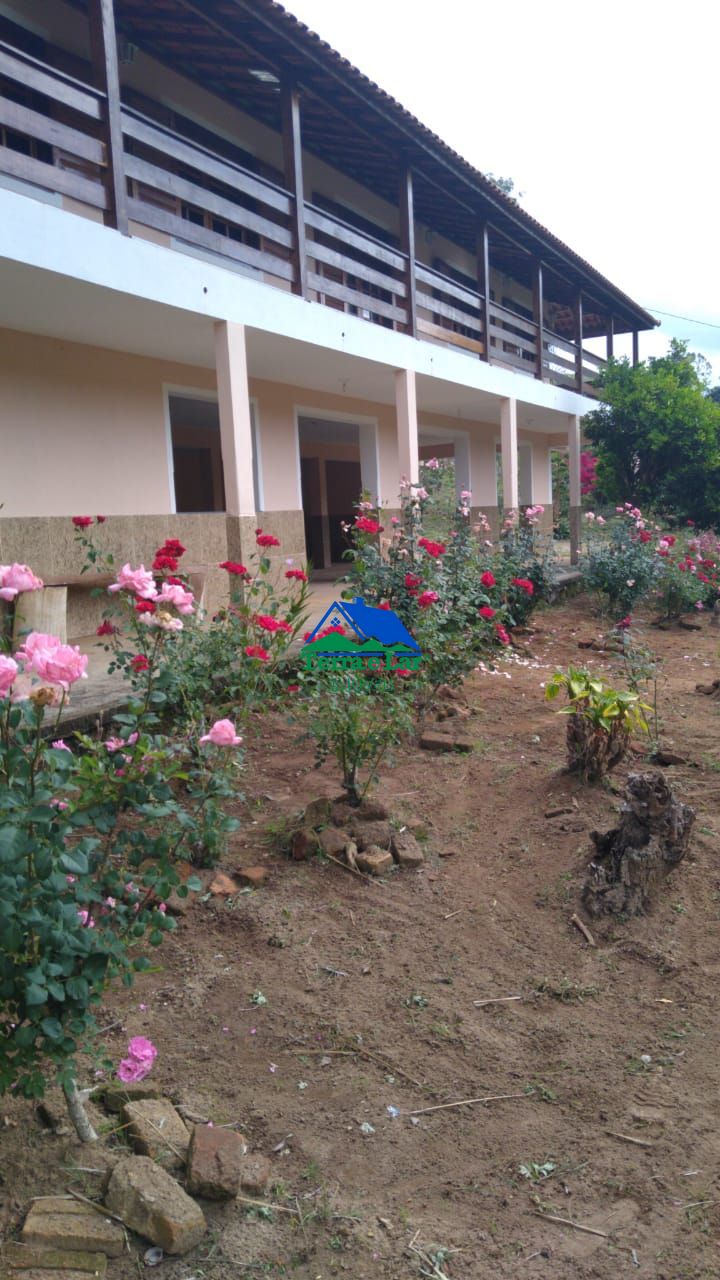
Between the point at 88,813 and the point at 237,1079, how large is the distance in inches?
40.6

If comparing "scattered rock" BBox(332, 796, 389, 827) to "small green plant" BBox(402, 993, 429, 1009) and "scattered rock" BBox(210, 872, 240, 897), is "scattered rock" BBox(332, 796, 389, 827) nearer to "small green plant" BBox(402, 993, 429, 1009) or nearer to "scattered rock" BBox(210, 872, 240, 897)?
"scattered rock" BBox(210, 872, 240, 897)

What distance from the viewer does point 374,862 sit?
12.6 ft

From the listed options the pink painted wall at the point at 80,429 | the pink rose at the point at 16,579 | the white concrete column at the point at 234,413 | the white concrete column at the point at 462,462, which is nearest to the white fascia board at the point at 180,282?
the white concrete column at the point at 234,413

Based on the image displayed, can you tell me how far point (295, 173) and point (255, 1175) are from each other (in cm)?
841

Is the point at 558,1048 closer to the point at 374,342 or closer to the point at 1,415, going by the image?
the point at 1,415

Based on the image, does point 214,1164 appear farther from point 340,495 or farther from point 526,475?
point 526,475

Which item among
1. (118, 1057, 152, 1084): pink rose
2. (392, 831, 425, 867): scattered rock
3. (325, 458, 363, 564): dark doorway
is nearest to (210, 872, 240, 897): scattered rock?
(392, 831, 425, 867): scattered rock

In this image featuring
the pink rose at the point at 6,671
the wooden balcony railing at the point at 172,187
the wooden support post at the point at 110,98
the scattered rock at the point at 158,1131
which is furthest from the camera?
the wooden support post at the point at 110,98

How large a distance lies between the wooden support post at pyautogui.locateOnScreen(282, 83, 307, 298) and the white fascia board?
12.4 inches

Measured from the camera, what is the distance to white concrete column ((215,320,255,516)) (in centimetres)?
784

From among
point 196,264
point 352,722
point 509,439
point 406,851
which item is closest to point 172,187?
point 196,264

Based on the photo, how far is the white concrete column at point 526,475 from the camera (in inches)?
813

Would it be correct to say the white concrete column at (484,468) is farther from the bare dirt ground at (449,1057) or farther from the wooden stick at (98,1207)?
the wooden stick at (98,1207)

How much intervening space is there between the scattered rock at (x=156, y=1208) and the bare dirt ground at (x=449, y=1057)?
0.18 feet
